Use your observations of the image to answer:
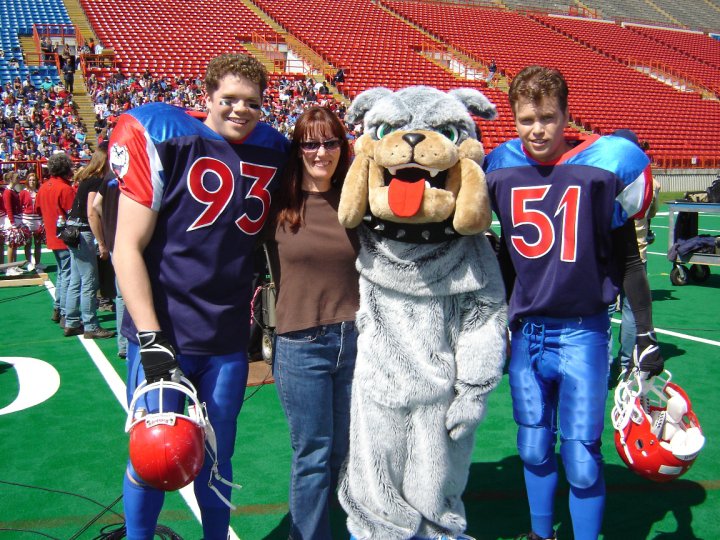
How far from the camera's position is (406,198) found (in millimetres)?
2338

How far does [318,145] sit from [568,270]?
3.44 feet

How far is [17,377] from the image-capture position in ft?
17.7

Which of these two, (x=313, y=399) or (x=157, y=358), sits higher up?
(x=157, y=358)

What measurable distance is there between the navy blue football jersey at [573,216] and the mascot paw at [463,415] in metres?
0.45

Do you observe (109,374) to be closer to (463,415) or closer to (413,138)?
(463,415)

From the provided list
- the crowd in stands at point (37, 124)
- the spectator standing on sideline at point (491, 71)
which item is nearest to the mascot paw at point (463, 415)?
the crowd in stands at point (37, 124)

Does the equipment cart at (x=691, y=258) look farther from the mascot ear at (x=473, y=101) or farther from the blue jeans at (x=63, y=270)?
the blue jeans at (x=63, y=270)

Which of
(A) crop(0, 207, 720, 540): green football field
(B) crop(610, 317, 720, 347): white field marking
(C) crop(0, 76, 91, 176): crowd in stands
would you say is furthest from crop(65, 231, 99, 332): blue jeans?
(C) crop(0, 76, 91, 176): crowd in stands

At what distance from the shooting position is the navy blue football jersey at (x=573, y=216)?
99.6 inches

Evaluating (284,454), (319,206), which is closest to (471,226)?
(319,206)

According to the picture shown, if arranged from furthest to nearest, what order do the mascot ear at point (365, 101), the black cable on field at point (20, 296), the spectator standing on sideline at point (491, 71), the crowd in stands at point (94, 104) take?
the spectator standing on sideline at point (491, 71) → the crowd in stands at point (94, 104) → the black cable on field at point (20, 296) → the mascot ear at point (365, 101)

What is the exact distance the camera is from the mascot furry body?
242 cm

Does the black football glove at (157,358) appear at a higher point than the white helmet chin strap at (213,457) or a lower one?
higher

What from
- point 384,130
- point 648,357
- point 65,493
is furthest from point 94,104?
point 648,357
